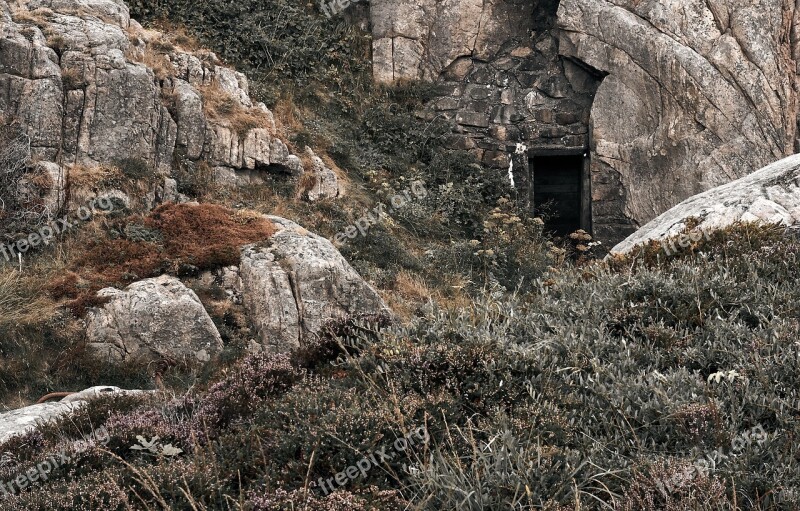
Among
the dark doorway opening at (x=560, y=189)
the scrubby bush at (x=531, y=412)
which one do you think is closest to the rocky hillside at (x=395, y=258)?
the scrubby bush at (x=531, y=412)

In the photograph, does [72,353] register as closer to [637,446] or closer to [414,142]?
[637,446]

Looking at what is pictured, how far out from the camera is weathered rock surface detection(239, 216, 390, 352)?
36.2 feet

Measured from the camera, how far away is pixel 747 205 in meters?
7.96

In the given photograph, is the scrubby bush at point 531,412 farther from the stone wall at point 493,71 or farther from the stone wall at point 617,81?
Answer: the stone wall at point 493,71

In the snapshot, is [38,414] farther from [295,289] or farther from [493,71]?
[493,71]

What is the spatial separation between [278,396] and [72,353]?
5.23 metres

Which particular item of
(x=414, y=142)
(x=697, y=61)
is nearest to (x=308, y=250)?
(x=414, y=142)

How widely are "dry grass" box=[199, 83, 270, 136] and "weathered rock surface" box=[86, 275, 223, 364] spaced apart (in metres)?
5.42

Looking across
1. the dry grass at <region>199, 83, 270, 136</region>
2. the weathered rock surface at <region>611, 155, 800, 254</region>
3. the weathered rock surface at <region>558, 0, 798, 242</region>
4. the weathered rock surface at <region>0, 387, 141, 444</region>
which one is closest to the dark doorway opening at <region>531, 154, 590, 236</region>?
the weathered rock surface at <region>558, 0, 798, 242</region>

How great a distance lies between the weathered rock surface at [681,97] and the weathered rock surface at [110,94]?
23.7ft

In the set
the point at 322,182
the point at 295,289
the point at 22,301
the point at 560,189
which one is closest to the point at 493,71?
the point at 560,189

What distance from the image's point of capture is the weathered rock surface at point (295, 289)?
11.0m

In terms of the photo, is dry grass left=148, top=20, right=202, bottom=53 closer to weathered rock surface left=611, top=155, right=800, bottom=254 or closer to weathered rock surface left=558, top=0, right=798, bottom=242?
weathered rock surface left=558, top=0, right=798, bottom=242

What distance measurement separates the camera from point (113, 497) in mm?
4520
